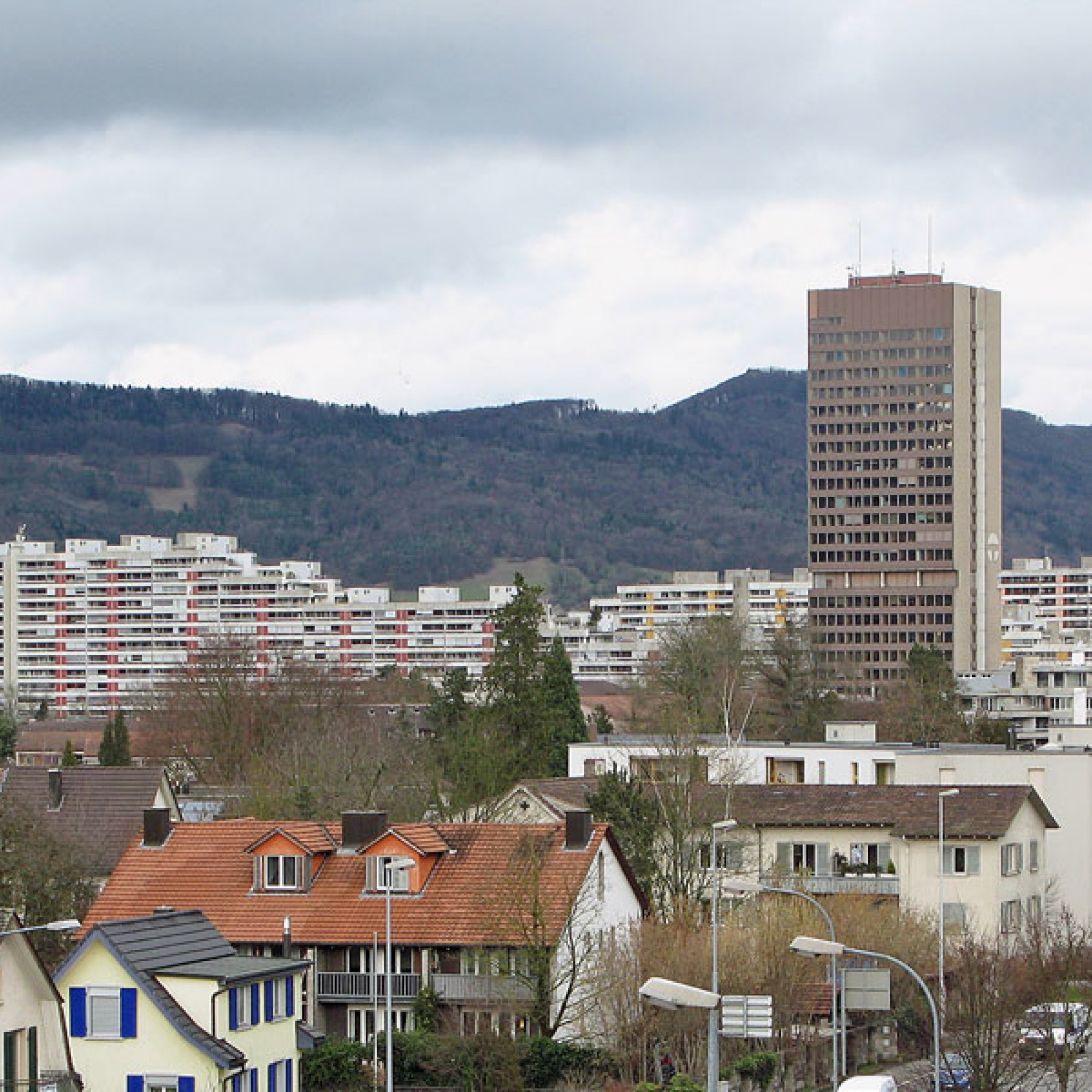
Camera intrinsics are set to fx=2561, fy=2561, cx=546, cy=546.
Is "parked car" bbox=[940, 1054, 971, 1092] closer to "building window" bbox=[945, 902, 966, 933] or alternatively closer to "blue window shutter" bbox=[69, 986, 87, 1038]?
"building window" bbox=[945, 902, 966, 933]

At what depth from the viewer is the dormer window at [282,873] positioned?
2581 inches

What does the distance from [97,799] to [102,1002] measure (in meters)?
36.3

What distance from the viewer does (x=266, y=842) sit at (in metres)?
66.1

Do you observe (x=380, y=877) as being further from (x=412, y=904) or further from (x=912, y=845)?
(x=912, y=845)

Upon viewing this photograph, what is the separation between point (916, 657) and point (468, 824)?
11658cm

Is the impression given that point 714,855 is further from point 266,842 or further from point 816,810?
point 816,810

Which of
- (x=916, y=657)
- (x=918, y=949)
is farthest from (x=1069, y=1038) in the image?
(x=916, y=657)

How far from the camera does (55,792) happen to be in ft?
280

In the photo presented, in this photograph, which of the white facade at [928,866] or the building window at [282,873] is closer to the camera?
the building window at [282,873]

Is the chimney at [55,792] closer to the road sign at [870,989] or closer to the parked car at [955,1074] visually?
the parked car at [955,1074]

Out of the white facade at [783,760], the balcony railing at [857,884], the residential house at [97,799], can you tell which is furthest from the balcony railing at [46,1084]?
the white facade at [783,760]

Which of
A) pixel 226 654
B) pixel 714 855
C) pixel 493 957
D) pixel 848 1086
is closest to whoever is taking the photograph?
pixel 848 1086

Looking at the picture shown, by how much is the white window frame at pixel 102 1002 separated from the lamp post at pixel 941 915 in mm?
18915

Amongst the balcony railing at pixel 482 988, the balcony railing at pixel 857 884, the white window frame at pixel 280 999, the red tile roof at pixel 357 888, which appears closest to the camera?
the white window frame at pixel 280 999
